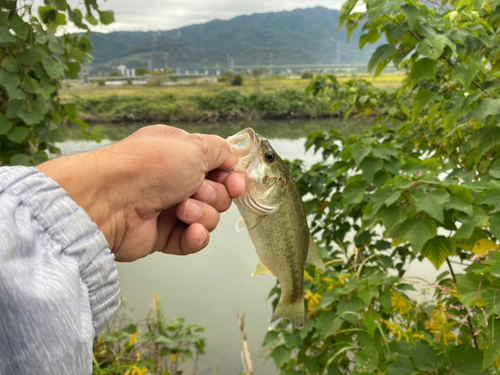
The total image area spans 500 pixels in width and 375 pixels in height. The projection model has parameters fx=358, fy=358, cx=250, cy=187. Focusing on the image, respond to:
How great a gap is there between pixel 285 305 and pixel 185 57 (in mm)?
33518

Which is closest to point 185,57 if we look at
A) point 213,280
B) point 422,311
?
point 213,280

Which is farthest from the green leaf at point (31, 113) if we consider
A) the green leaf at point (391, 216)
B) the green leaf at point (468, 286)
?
the green leaf at point (468, 286)

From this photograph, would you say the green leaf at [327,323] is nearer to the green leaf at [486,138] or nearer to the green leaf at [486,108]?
the green leaf at [486,138]

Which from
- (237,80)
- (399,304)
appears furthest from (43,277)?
(237,80)

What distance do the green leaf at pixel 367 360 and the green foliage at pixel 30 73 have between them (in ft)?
7.77

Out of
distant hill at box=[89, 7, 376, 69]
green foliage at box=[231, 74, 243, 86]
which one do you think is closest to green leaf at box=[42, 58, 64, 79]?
green foliage at box=[231, 74, 243, 86]

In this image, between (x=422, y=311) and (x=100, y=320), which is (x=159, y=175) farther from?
(x=422, y=311)

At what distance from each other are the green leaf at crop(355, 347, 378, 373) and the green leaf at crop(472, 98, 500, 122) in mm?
1200

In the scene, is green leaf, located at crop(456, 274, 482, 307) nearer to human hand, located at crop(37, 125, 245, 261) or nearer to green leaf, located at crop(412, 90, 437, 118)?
human hand, located at crop(37, 125, 245, 261)

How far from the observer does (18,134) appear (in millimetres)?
2344

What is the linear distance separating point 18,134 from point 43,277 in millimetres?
2116

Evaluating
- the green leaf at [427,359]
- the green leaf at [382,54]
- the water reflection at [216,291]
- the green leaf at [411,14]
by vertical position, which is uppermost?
the green leaf at [411,14]

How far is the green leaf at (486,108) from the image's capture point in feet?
5.12

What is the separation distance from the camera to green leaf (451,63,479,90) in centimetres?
170
